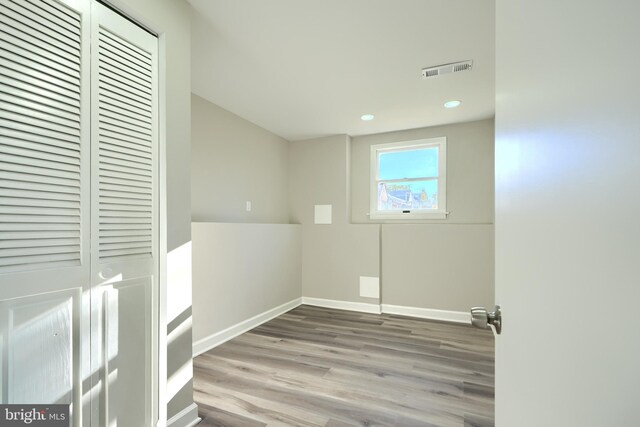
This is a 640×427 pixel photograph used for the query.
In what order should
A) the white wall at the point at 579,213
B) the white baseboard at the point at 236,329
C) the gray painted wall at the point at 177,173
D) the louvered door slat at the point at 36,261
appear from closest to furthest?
the white wall at the point at 579,213 → the louvered door slat at the point at 36,261 → the gray painted wall at the point at 177,173 → the white baseboard at the point at 236,329

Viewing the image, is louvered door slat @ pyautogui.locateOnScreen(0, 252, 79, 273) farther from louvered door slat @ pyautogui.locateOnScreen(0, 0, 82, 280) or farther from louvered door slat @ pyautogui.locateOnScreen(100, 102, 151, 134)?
louvered door slat @ pyautogui.locateOnScreen(100, 102, 151, 134)

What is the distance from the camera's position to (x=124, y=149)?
4.59ft

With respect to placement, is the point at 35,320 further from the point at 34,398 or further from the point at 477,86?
the point at 477,86

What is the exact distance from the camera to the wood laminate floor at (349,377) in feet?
5.89

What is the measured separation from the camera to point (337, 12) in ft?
5.90

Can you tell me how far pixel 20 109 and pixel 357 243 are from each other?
3.48 metres

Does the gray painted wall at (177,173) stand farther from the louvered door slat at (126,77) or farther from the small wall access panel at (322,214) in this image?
the small wall access panel at (322,214)

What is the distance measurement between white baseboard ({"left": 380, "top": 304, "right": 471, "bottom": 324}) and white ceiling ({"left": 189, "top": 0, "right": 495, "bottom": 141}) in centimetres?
234

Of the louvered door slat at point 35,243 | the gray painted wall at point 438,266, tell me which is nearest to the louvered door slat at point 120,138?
the louvered door slat at point 35,243

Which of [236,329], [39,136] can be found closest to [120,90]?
[39,136]

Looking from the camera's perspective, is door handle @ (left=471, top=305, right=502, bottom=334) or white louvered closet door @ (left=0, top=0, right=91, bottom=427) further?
white louvered closet door @ (left=0, top=0, right=91, bottom=427)

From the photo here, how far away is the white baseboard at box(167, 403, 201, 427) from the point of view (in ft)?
5.24

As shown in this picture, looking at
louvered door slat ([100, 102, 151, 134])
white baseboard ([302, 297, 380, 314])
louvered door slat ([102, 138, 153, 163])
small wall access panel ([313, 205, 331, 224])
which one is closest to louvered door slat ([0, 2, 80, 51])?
louvered door slat ([100, 102, 151, 134])

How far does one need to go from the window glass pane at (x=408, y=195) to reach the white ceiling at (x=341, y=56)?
90 centimetres
